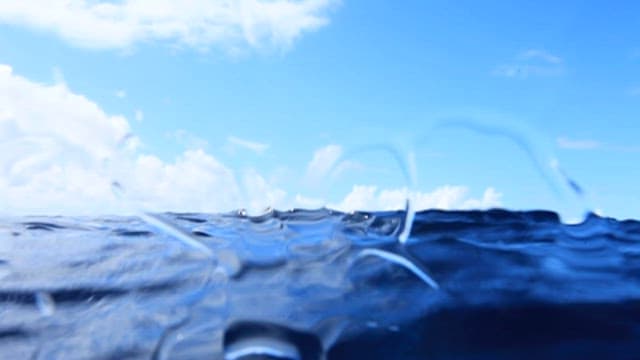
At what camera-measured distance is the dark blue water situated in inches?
256

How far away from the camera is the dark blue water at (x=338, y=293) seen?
649cm

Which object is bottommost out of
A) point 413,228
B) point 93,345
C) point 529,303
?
point 93,345

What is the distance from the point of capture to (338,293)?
7734 mm

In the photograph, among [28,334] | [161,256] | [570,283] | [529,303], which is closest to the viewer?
[28,334]

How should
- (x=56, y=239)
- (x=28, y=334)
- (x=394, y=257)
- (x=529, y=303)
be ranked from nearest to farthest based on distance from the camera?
(x=28, y=334) → (x=529, y=303) → (x=394, y=257) → (x=56, y=239)

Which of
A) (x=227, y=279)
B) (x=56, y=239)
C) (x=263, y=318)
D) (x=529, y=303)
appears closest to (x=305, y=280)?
(x=227, y=279)

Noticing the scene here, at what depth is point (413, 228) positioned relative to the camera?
432 inches

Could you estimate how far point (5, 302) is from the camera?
8266 mm

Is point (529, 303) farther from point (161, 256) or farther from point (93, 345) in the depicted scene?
point (161, 256)

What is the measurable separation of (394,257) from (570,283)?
197cm

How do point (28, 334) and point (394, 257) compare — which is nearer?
point (28, 334)

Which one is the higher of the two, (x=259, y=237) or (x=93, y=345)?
(x=259, y=237)

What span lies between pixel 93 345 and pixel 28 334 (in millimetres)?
787

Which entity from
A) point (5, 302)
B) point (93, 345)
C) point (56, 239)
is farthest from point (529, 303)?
point (56, 239)
